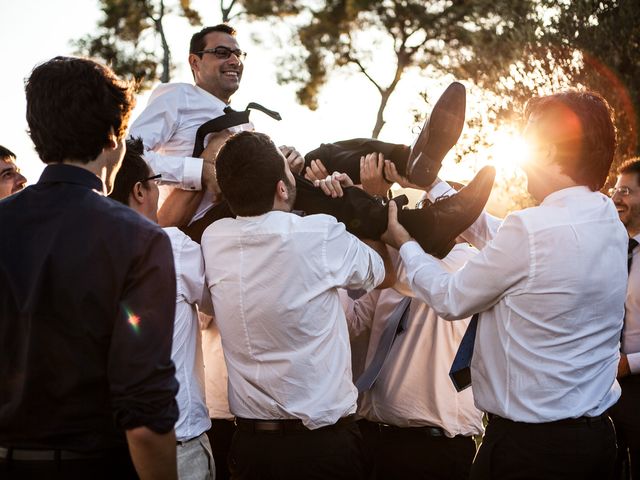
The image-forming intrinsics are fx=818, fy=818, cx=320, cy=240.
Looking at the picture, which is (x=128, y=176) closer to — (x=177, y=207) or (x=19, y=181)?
(x=177, y=207)

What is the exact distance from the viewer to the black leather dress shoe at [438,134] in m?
3.80

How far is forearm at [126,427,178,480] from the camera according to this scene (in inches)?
84.5

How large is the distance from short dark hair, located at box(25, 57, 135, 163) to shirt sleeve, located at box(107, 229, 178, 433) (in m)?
0.33

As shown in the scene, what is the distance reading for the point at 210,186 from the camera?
4.19 metres

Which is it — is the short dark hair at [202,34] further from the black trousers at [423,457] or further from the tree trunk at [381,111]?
the tree trunk at [381,111]

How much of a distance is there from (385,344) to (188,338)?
1.01 m

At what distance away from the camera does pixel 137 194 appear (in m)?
3.48

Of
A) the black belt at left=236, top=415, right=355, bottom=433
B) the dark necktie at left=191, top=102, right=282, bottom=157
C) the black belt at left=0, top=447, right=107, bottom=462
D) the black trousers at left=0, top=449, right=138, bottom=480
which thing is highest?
the dark necktie at left=191, top=102, right=282, bottom=157

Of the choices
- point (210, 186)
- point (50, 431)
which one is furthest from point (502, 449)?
point (210, 186)

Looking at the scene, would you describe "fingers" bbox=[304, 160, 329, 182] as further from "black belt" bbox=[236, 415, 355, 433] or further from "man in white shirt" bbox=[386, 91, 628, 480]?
"black belt" bbox=[236, 415, 355, 433]

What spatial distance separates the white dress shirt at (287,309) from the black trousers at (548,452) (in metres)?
0.63

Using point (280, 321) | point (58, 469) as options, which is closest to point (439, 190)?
point (280, 321)

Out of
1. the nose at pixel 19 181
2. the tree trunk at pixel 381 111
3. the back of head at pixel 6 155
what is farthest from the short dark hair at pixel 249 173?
the tree trunk at pixel 381 111

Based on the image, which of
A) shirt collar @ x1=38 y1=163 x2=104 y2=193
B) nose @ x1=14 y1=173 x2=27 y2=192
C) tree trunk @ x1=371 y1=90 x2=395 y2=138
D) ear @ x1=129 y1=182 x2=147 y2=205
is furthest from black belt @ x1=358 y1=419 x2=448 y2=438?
tree trunk @ x1=371 y1=90 x2=395 y2=138
